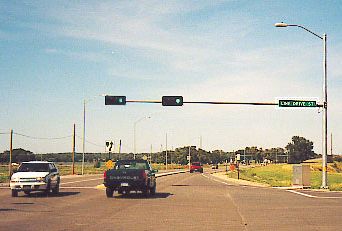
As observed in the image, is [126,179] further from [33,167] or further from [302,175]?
[302,175]

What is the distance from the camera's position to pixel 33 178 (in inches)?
999

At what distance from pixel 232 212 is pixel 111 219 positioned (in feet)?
14.8

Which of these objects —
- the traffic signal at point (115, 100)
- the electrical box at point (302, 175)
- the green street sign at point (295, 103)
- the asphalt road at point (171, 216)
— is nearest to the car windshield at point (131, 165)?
the asphalt road at point (171, 216)

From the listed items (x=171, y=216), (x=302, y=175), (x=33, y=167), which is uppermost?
(x=33, y=167)

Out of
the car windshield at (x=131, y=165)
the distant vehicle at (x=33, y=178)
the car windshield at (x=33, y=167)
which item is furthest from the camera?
the car windshield at (x=33, y=167)

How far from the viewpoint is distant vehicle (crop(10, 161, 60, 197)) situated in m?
25.1

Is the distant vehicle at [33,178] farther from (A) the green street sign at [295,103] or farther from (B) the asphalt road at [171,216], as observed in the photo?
(A) the green street sign at [295,103]

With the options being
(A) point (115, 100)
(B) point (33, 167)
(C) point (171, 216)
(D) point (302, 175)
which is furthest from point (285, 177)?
(C) point (171, 216)

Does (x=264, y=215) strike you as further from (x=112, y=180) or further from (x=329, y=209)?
(x=112, y=180)


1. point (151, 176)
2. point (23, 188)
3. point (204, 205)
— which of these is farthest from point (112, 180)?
point (204, 205)

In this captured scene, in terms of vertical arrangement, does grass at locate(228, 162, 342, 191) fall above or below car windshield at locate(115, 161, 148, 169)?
below

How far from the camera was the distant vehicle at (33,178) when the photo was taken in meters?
25.1

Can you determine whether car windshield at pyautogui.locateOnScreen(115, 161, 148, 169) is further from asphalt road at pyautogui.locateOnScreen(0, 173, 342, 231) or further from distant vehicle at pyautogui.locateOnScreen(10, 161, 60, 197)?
asphalt road at pyautogui.locateOnScreen(0, 173, 342, 231)

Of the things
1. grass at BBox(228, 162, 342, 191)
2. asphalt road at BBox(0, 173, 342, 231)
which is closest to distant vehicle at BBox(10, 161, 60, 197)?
asphalt road at BBox(0, 173, 342, 231)
